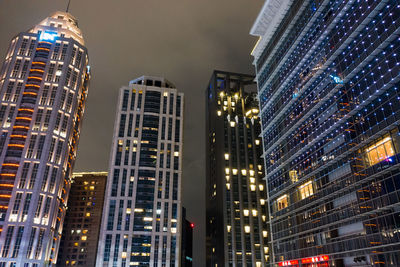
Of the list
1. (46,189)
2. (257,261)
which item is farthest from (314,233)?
(46,189)

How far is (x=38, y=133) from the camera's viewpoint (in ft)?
393

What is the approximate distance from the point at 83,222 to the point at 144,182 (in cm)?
7112

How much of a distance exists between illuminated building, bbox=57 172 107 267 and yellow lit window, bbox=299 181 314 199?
13292 cm

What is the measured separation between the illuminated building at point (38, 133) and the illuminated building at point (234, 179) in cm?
6105

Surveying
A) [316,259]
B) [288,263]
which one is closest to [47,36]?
[288,263]

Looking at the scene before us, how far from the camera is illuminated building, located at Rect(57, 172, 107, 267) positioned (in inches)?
6594

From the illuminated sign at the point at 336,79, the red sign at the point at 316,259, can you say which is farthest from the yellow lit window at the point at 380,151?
the red sign at the point at 316,259

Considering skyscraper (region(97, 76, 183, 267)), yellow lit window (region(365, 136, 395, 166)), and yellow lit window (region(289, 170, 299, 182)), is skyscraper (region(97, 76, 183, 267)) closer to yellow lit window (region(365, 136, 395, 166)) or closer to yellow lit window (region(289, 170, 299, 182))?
yellow lit window (region(289, 170, 299, 182))

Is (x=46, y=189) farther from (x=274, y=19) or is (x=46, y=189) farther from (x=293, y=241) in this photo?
(x=274, y=19)

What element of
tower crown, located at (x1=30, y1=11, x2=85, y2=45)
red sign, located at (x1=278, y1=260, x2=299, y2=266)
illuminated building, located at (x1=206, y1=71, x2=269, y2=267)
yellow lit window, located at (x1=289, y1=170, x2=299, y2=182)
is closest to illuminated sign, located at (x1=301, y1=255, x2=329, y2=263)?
red sign, located at (x1=278, y1=260, x2=299, y2=266)

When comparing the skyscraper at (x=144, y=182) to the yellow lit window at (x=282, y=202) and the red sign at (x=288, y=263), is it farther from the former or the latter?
the yellow lit window at (x=282, y=202)

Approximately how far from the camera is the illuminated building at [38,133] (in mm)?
104700

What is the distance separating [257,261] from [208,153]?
5574cm

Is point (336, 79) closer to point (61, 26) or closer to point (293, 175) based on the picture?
point (293, 175)
